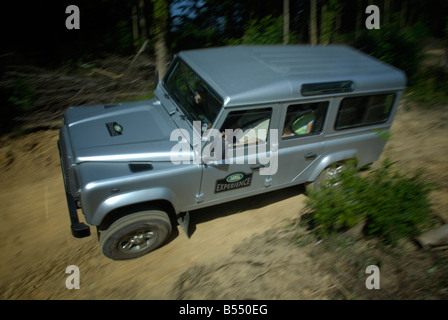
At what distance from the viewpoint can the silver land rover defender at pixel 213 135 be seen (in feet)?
10.2

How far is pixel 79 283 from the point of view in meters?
3.39

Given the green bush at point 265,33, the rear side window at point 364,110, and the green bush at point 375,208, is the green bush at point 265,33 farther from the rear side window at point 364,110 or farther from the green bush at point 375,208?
the green bush at point 375,208

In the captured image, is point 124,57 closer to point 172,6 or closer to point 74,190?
point 172,6

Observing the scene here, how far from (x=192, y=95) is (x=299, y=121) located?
50.6 inches

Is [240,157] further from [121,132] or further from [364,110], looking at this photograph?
[364,110]

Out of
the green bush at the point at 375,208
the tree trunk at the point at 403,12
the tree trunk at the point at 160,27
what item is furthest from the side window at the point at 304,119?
the tree trunk at the point at 403,12

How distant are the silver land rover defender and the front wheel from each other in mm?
11

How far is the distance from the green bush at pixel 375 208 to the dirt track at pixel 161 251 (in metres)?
0.51

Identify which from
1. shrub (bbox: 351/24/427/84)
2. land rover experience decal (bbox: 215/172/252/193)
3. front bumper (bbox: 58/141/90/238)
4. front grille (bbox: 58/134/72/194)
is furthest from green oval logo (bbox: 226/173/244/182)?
shrub (bbox: 351/24/427/84)

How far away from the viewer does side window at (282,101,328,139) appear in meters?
3.53

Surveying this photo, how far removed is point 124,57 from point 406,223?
730 centimetres

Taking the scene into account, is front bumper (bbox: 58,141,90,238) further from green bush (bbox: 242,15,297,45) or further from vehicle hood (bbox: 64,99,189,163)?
green bush (bbox: 242,15,297,45)

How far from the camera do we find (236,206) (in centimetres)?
451
